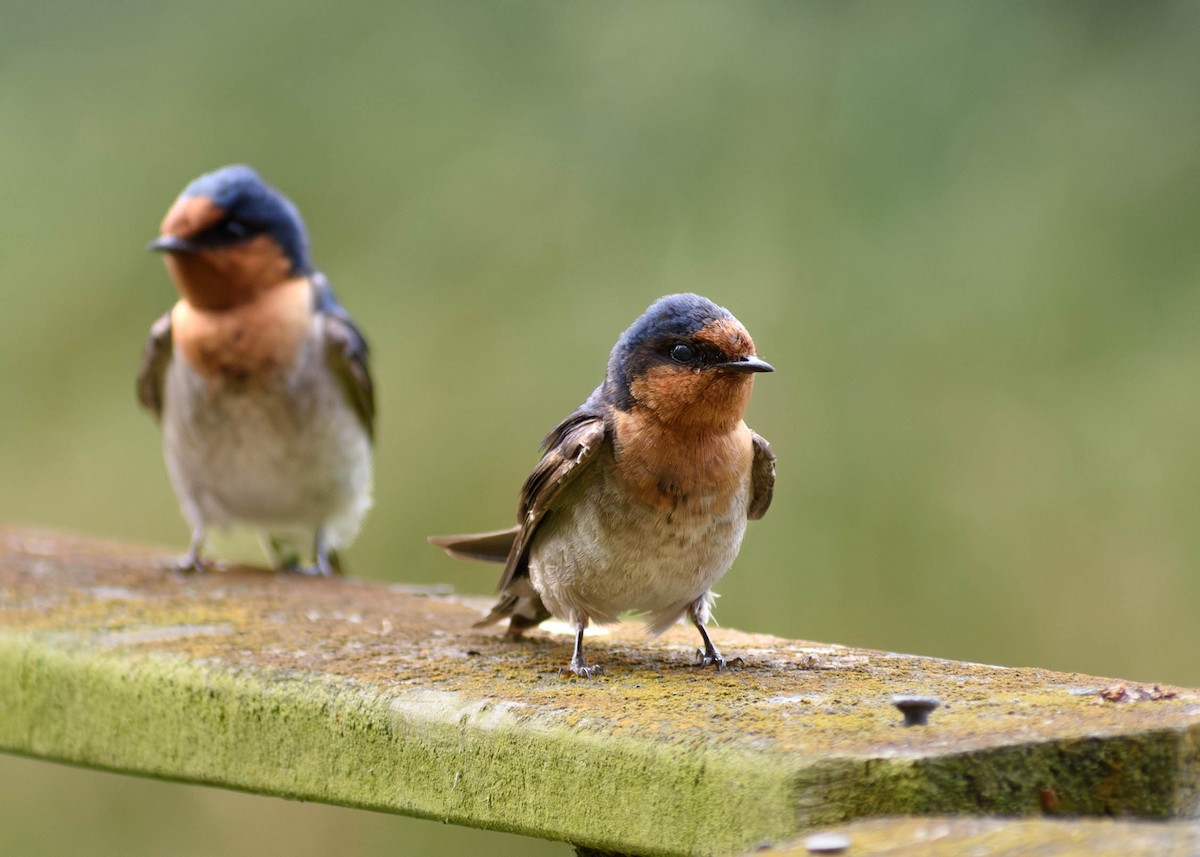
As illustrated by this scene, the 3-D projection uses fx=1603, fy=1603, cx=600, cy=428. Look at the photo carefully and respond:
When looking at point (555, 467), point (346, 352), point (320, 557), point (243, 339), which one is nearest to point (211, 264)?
point (243, 339)

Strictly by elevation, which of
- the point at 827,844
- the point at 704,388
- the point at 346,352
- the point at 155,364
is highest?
the point at 704,388

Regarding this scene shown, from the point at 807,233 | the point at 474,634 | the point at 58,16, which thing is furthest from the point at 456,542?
the point at 58,16

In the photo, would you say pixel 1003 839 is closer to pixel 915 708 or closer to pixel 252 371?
pixel 915 708

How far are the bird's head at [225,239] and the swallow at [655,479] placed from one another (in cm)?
209

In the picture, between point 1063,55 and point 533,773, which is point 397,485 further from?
point 533,773

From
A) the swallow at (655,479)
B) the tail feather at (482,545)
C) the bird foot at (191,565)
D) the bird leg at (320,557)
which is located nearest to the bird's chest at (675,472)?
the swallow at (655,479)

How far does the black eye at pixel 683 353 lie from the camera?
9.07ft

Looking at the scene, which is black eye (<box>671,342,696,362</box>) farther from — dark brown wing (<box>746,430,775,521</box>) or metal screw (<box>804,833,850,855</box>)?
metal screw (<box>804,833,850,855</box>)

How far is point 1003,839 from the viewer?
1.54m

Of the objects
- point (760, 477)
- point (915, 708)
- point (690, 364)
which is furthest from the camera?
point (760, 477)

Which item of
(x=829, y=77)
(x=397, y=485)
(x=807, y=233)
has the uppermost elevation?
(x=829, y=77)

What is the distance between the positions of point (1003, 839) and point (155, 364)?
398 centimetres

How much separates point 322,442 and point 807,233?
6.03 feet

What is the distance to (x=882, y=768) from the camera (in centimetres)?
178
